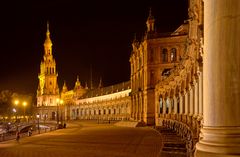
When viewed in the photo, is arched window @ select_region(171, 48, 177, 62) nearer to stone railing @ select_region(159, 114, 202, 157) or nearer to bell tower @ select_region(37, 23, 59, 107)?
stone railing @ select_region(159, 114, 202, 157)

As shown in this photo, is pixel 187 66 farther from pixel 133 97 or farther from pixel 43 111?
pixel 43 111

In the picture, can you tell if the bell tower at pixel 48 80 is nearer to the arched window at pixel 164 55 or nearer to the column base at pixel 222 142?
the arched window at pixel 164 55

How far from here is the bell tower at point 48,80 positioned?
543ft

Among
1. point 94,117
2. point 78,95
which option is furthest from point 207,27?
point 78,95

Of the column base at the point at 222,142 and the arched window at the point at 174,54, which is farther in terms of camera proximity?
the arched window at the point at 174,54

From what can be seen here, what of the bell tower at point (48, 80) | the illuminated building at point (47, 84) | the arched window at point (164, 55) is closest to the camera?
the arched window at point (164, 55)

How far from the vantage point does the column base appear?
6262 millimetres

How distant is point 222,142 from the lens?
6.35 metres

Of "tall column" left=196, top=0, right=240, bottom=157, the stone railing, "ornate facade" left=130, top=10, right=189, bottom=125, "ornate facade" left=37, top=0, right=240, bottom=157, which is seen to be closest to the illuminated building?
"ornate facade" left=37, top=0, right=240, bottom=157

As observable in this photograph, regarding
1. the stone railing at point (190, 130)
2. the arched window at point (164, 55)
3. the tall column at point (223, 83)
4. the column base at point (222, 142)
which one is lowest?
the stone railing at point (190, 130)

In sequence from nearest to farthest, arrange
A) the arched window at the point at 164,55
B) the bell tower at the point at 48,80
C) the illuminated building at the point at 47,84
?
the arched window at the point at 164,55
the illuminated building at the point at 47,84
the bell tower at the point at 48,80

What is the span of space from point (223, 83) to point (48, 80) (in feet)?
538

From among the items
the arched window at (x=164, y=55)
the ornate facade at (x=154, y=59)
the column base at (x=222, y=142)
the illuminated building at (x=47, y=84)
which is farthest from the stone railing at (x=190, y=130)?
the illuminated building at (x=47, y=84)

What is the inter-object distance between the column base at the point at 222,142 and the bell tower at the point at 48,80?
529 ft
